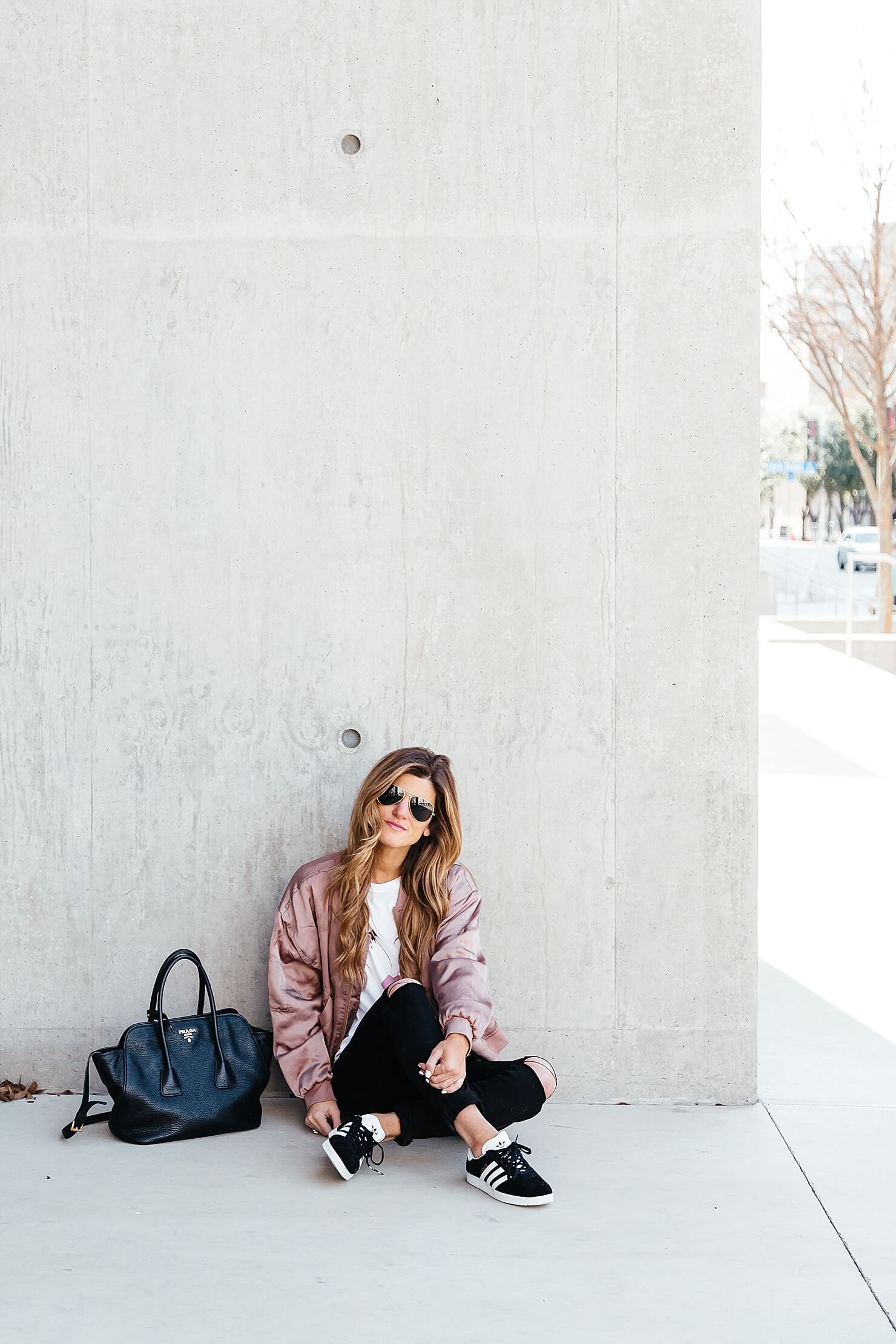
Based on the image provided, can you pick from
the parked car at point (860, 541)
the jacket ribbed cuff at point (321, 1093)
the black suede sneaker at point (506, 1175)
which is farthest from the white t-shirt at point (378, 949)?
the parked car at point (860, 541)

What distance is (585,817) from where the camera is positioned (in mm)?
4156

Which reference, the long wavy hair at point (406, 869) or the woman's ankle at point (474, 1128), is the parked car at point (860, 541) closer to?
the long wavy hair at point (406, 869)

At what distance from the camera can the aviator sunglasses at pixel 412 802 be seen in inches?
151

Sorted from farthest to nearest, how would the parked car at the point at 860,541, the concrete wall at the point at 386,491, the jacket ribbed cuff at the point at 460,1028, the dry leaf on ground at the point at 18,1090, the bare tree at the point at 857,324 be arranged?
the parked car at the point at 860,541, the bare tree at the point at 857,324, the dry leaf on ground at the point at 18,1090, the concrete wall at the point at 386,491, the jacket ribbed cuff at the point at 460,1028

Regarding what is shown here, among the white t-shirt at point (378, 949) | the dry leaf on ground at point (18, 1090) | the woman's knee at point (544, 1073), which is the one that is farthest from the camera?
the dry leaf on ground at point (18, 1090)

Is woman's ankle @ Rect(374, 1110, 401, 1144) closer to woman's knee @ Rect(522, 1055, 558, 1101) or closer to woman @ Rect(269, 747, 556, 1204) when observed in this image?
woman @ Rect(269, 747, 556, 1204)

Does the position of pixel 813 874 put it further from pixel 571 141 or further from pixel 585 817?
pixel 571 141

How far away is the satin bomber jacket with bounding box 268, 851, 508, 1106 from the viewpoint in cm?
387

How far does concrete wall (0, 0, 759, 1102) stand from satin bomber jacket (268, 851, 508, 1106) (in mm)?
226

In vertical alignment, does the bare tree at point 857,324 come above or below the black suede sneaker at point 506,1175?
above

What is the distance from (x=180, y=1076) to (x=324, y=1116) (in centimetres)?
42

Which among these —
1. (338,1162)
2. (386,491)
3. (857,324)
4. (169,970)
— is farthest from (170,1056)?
(857,324)

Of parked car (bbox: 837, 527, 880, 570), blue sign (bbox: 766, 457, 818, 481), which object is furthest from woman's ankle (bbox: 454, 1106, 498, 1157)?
blue sign (bbox: 766, 457, 818, 481)

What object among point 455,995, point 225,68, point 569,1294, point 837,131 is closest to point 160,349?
point 225,68
